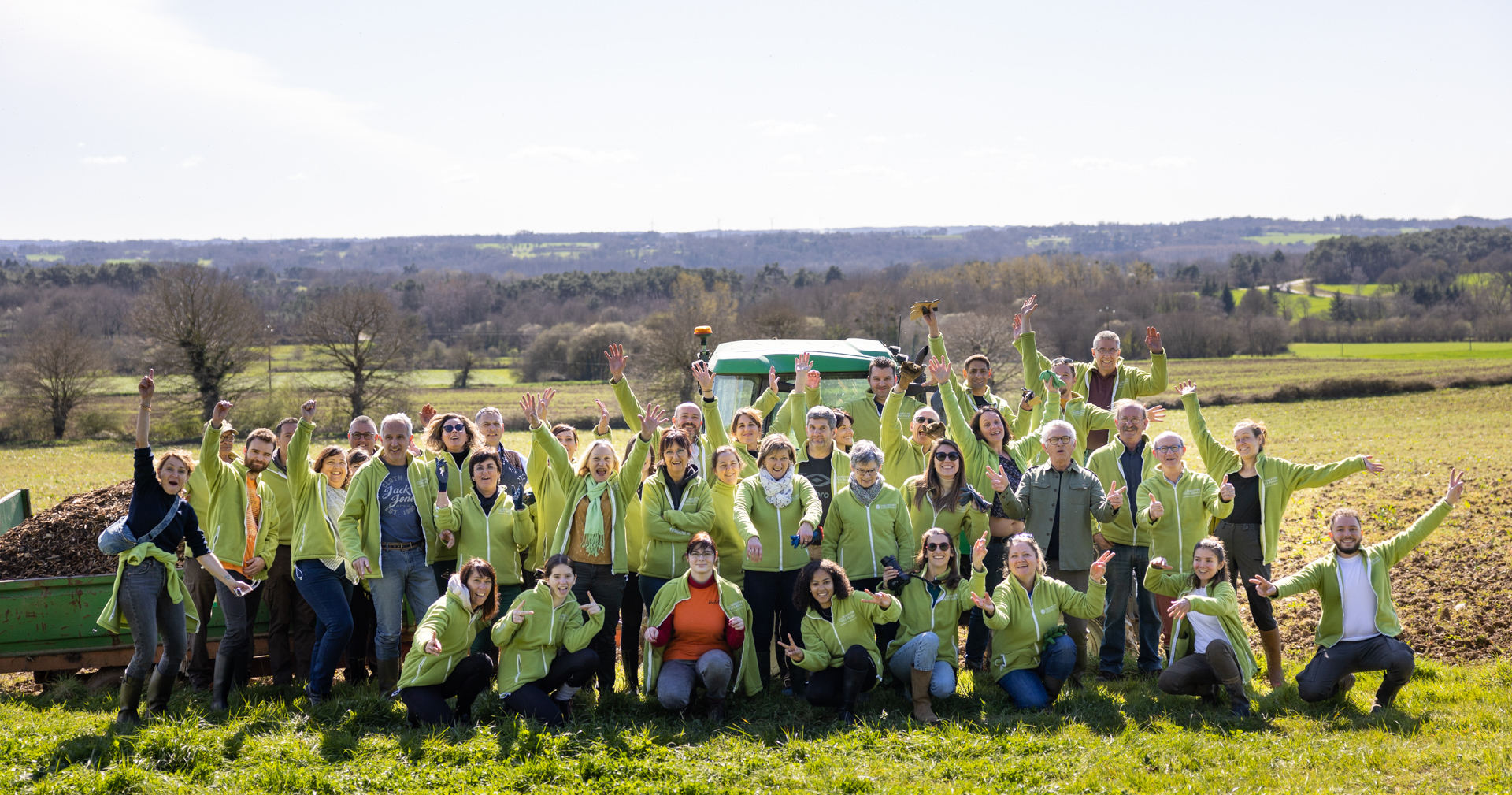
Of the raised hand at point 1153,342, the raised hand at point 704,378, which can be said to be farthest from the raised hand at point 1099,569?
the raised hand at point 704,378

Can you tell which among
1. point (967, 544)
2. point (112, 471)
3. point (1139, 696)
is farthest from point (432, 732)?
point (112, 471)

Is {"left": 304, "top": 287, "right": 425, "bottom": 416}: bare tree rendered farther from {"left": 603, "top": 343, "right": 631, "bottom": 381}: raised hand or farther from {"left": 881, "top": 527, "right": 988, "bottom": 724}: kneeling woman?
{"left": 881, "top": 527, "right": 988, "bottom": 724}: kneeling woman

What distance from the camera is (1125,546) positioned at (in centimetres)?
718

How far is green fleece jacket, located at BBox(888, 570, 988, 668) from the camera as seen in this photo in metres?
6.65

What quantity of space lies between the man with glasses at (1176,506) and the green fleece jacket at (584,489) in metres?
3.48

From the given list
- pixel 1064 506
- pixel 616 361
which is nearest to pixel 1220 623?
pixel 1064 506

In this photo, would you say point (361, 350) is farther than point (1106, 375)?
Yes

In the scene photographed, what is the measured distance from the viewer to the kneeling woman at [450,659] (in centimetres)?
614

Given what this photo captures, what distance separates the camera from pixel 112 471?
28.0m

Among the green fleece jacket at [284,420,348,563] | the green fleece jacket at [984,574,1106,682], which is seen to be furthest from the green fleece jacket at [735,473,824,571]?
the green fleece jacket at [284,420,348,563]

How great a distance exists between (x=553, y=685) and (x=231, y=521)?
2.53 metres

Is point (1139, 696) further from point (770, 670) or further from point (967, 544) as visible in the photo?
point (770, 670)

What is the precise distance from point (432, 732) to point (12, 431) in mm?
42877

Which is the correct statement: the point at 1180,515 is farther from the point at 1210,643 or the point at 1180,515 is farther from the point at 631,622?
the point at 631,622
